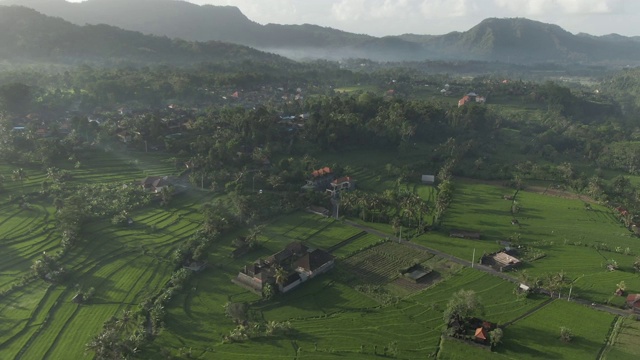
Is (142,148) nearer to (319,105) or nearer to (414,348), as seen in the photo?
(319,105)

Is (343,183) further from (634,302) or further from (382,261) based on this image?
(634,302)

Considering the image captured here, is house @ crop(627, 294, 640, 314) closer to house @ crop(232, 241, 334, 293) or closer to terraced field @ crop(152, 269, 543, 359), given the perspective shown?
terraced field @ crop(152, 269, 543, 359)

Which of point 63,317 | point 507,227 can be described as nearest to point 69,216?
point 63,317

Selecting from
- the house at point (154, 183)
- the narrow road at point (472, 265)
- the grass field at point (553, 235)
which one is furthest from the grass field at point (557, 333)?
the house at point (154, 183)

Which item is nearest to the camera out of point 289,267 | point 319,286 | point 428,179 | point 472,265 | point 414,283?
point 319,286

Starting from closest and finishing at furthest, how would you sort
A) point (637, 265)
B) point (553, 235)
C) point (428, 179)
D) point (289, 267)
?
point (289, 267)
point (637, 265)
point (553, 235)
point (428, 179)

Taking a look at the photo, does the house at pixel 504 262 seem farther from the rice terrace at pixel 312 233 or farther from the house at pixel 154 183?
the house at pixel 154 183

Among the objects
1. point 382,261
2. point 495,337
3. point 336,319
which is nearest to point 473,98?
point 382,261
